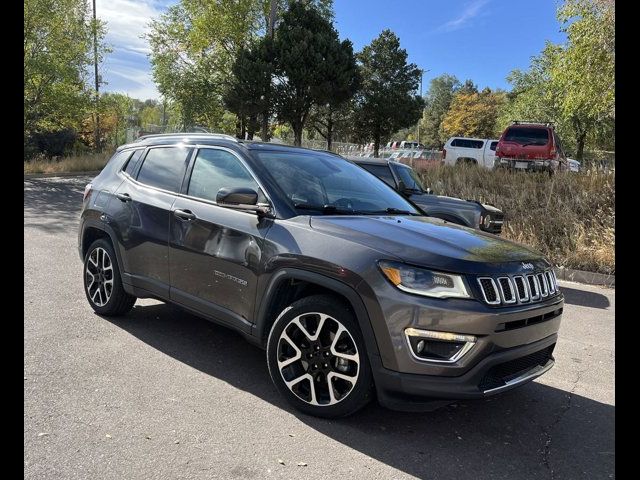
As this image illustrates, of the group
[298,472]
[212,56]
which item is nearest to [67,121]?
[212,56]

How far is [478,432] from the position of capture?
331 cm

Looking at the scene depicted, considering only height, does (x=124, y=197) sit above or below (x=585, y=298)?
above

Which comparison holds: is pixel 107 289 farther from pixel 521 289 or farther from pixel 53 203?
pixel 53 203

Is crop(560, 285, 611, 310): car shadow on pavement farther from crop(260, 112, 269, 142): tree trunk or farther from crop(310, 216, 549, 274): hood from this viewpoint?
crop(260, 112, 269, 142): tree trunk

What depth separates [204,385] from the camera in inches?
148

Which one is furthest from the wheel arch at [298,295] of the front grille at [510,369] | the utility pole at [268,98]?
the utility pole at [268,98]

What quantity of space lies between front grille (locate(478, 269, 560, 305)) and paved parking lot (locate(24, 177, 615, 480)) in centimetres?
89

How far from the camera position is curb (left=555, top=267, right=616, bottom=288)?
8.47 meters

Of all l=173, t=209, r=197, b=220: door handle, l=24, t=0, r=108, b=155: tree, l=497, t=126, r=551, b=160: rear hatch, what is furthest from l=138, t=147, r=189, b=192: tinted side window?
l=24, t=0, r=108, b=155: tree

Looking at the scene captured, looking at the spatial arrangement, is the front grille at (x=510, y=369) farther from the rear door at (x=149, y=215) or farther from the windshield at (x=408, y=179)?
the windshield at (x=408, y=179)

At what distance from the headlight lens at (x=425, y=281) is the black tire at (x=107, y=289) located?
2.97 metres

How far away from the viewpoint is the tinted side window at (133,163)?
16.8 feet

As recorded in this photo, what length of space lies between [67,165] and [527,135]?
63.6ft

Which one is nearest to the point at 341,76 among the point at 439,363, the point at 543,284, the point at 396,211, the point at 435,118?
the point at 396,211
